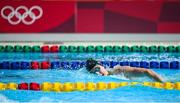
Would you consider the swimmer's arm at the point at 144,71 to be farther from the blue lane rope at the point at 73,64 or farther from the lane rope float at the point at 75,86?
the blue lane rope at the point at 73,64

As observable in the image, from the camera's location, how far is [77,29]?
6.83 metres

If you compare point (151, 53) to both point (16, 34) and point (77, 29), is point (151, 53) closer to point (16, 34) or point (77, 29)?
point (77, 29)

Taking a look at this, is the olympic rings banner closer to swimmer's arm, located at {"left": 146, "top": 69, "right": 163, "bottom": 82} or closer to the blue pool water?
the blue pool water

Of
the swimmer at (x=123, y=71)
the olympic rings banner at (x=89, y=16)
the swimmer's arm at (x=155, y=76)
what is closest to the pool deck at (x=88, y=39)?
the olympic rings banner at (x=89, y=16)

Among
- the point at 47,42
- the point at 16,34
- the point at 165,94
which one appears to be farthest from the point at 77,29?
the point at 165,94

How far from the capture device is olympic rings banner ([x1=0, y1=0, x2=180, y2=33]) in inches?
267

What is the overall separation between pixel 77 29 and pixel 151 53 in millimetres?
1349

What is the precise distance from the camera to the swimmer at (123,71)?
4840 millimetres

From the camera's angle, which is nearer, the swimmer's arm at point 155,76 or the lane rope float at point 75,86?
the lane rope float at point 75,86

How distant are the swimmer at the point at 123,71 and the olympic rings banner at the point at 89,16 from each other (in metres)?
1.74

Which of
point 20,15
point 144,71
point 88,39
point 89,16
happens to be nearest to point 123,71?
point 144,71

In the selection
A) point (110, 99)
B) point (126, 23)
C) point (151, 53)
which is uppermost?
point (126, 23)

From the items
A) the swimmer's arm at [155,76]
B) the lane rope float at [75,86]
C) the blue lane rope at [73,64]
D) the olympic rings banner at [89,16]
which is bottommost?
the lane rope float at [75,86]

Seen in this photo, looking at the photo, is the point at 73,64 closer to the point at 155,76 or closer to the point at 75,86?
the point at 75,86
